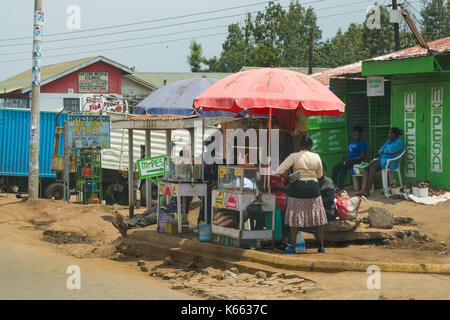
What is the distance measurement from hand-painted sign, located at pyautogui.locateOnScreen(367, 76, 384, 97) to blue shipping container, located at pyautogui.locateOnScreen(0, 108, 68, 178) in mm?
10089

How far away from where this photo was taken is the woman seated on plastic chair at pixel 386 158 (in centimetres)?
1242

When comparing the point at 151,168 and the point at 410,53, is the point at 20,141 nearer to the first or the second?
the point at 151,168

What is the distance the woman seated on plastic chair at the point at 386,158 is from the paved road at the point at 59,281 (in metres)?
6.24

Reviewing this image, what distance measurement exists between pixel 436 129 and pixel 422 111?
1.77ft

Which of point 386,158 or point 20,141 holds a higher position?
point 20,141

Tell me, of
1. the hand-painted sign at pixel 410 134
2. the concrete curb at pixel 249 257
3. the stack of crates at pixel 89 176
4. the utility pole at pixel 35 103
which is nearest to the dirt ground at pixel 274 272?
the concrete curb at pixel 249 257

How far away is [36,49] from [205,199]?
818 centimetres

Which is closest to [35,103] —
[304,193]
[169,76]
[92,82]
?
[304,193]

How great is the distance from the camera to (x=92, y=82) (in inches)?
1371

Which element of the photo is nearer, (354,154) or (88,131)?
(354,154)

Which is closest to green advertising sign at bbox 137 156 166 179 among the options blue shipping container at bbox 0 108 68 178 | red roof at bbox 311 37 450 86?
red roof at bbox 311 37 450 86

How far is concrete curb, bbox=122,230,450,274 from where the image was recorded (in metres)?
7.68

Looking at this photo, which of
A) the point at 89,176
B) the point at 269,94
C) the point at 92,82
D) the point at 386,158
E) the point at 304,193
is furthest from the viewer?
the point at 92,82
